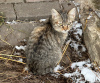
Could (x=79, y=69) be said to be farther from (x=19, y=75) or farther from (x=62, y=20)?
(x=19, y=75)

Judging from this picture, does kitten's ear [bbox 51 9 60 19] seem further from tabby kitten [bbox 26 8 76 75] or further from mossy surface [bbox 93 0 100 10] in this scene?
mossy surface [bbox 93 0 100 10]

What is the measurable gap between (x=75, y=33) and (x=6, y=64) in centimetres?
163

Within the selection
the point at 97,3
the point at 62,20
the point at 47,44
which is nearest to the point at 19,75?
the point at 47,44

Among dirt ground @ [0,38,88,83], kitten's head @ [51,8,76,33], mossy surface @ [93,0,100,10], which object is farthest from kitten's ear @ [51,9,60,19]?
mossy surface @ [93,0,100,10]

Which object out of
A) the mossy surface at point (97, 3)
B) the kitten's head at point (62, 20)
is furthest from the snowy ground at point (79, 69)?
the kitten's head at point (62, 20)

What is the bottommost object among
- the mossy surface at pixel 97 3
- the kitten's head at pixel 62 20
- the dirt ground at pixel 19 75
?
the dirt ground at pixel 19 75

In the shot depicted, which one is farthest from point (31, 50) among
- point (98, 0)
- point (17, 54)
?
point (98, 0)

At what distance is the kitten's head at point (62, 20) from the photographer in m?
2.30

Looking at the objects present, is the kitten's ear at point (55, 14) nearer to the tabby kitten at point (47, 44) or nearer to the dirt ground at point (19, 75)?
the tabby kitten at point (47, 44)

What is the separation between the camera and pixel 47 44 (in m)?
2.10

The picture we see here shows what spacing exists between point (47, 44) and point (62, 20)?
1.77 feet

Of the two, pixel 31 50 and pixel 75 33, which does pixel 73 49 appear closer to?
pixel 75 33

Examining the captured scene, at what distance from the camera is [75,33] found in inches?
118

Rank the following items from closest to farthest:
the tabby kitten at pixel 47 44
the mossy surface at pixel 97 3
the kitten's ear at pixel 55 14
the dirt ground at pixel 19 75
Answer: the tabby kitten at pixel 47 44, the dirt ground at pixel 19 75, the kitten's ear at pixel 55 14, the mossy surface at pixel 97 3
